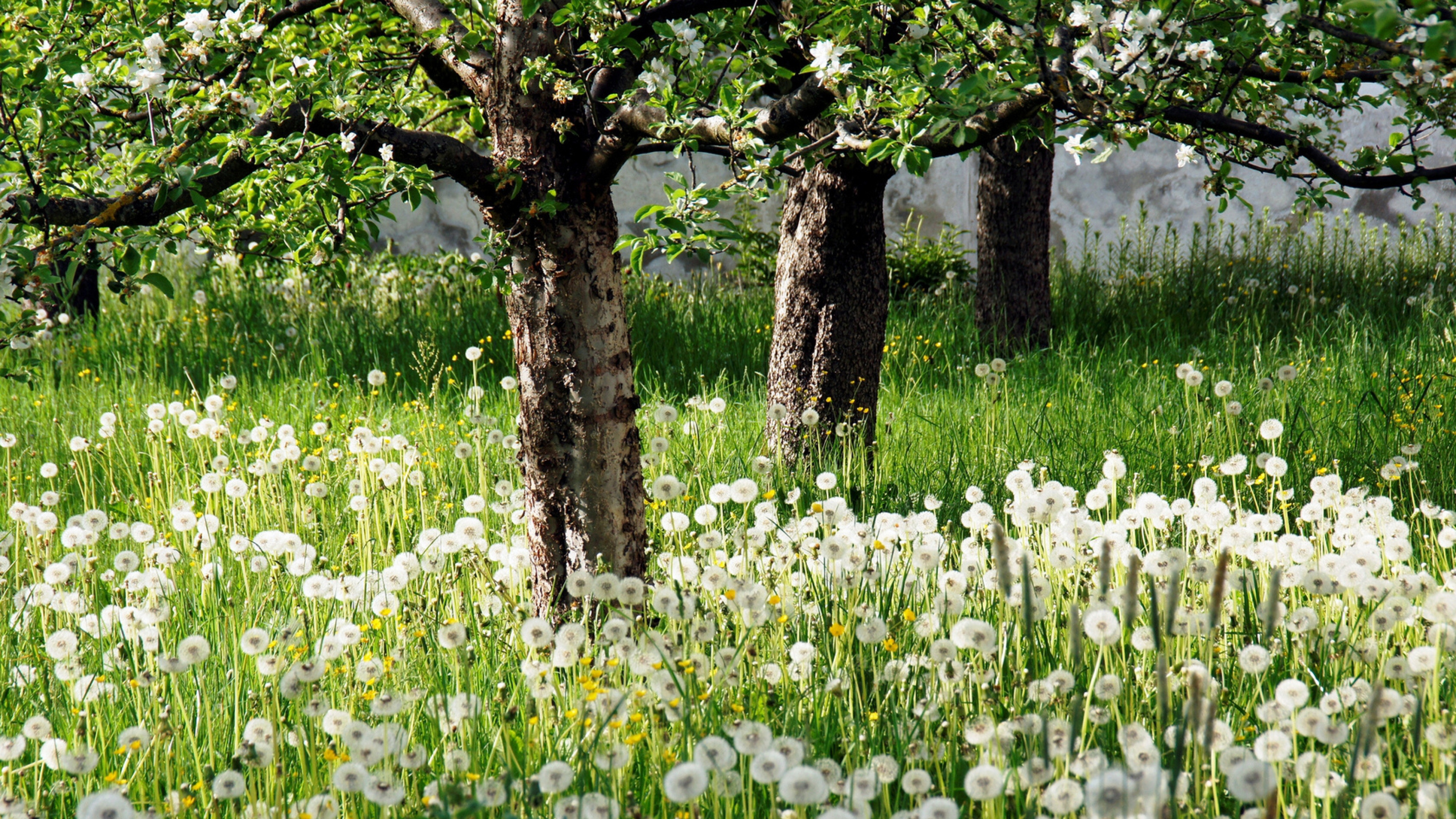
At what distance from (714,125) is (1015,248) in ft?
16.9

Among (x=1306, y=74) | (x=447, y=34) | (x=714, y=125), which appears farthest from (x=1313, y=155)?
(x=447, y=34)

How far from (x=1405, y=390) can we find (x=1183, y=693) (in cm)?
397

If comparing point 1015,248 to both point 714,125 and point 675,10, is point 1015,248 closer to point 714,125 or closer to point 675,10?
point 675,10

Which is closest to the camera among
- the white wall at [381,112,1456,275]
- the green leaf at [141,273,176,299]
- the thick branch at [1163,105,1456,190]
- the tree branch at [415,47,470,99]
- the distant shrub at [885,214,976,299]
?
the green leaf at [141,273,176,299]

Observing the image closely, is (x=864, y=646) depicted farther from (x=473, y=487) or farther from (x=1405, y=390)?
(x=1405, y=390)

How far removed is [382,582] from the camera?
277cm

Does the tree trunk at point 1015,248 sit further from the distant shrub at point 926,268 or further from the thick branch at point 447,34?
the thick branch at point 447,34

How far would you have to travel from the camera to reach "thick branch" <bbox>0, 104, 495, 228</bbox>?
2.52m

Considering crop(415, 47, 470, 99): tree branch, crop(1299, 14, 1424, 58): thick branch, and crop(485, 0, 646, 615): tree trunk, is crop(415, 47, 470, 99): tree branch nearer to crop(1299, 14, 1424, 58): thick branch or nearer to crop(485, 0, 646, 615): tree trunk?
crop(485, 0, 646, 615): tree trunk

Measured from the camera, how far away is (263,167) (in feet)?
8.96

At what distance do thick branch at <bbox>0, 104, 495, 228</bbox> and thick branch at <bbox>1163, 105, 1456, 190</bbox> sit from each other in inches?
65.5

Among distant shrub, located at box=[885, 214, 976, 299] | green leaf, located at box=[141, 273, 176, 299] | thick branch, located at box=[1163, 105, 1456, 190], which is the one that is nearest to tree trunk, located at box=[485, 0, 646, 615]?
green leaf, located at box=[141, 273, 176, 299]

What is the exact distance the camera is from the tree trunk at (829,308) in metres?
4.55

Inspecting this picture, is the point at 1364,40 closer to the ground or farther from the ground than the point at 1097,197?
closer to the ground
